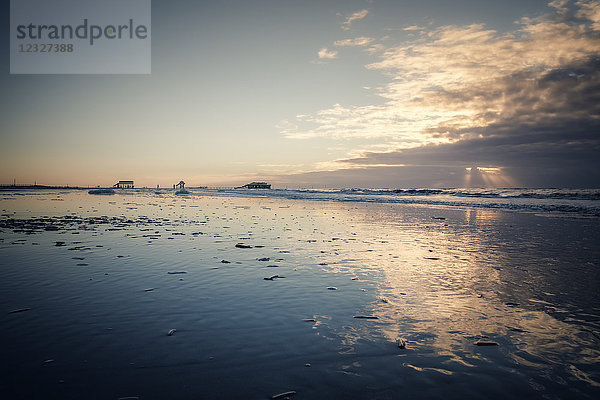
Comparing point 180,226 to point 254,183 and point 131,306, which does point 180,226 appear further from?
point 254,183

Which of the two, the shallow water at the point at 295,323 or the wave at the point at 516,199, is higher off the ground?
the wave at the point at 516,199

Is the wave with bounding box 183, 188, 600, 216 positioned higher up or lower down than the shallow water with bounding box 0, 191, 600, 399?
higher up

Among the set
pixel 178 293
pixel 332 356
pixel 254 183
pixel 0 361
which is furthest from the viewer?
pixel 254 183

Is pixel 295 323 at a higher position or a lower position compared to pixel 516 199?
lower

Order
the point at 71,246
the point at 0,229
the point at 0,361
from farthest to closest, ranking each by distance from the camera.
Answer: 1. the point at 0,229
2. the point at 71,246
3. the point at 0,361

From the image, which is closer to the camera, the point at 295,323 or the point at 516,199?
the point at 295,323

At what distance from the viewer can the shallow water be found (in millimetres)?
3355

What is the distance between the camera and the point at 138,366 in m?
3.59

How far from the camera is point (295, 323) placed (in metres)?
4.86

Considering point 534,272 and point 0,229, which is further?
point 0,229

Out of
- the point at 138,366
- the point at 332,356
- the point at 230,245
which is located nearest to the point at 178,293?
the point at 138,366

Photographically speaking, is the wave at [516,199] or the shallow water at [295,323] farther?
the wave at [516,199]

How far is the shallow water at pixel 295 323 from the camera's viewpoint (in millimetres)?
3355

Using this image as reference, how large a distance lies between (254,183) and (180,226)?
141 m
